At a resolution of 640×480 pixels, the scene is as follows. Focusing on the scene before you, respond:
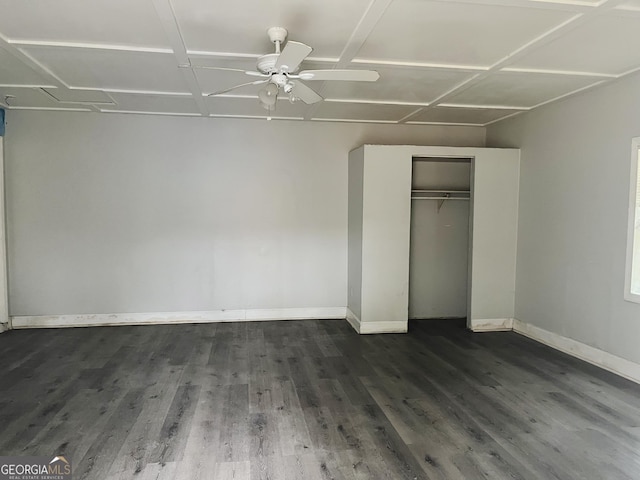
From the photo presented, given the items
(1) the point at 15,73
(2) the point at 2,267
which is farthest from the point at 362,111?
(2) the point at 2,267

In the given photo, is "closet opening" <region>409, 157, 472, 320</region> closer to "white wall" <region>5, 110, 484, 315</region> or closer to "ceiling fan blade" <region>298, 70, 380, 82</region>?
"white wall" <region>5, 110, 484, 315</region>

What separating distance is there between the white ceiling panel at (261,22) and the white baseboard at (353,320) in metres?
3.23

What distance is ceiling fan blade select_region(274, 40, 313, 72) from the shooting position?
99.1 inches

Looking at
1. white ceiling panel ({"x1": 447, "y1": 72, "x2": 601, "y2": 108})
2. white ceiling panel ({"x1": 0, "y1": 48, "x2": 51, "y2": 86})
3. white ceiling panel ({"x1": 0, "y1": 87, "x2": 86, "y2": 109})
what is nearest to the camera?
white ceiling panel ({"x1": 0, "y1": 48, "x2": 51, "y2": 86})

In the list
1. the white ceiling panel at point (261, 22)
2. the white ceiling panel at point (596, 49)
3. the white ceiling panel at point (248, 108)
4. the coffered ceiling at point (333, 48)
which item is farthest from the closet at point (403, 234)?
the white ceiling panel at point (261, 22)

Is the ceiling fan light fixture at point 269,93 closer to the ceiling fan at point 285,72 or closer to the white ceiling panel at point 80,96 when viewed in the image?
the ceiling fan at point 285,72

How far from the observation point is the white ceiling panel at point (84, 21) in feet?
8.48

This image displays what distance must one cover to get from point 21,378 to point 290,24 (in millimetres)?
3642

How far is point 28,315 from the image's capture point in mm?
5430

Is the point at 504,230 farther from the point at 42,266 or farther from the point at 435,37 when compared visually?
the point at 42,266

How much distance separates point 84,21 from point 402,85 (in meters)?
2.68

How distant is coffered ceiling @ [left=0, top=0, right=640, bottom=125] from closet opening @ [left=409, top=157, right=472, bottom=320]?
1.33 m

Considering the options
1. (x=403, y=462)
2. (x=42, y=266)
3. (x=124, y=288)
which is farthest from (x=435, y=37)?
(x=42, y=266)

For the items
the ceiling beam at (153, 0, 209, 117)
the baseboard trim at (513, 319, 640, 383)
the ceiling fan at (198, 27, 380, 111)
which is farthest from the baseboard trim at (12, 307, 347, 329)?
the ceiling fan at (198, 27, 380, 111)
